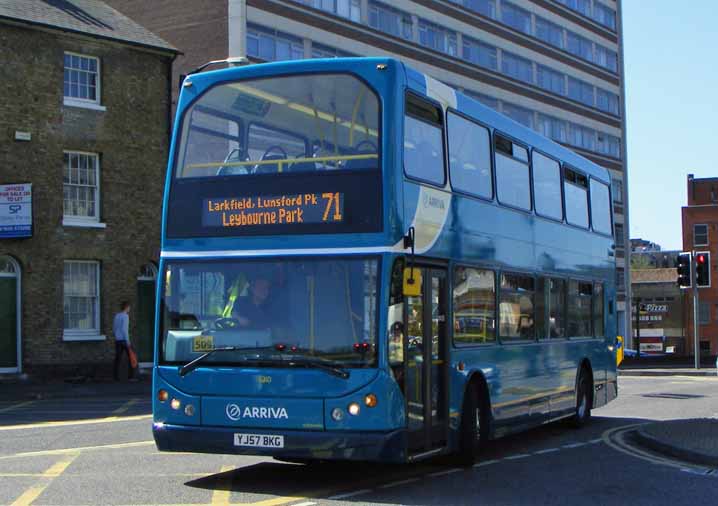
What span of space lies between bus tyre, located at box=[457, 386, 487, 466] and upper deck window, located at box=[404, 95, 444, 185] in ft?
8.08

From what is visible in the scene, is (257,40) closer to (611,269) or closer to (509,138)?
(611,269)

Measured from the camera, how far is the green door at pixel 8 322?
92.0ft

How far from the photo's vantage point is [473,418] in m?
12.3

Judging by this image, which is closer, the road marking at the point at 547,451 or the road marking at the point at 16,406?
the road marking at the point at 547,451

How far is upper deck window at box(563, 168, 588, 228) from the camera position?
1656 cm

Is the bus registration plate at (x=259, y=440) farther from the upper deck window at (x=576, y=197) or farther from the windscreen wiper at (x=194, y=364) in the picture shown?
the upper deck window at (x=576, y=197)

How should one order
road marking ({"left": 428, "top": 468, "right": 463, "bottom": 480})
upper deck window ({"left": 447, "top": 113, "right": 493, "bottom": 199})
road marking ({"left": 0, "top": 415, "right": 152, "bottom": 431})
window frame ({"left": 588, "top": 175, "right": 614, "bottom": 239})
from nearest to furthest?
road marking ({"left": 428, "top": 468, "right": 463, "bottom": 480}) → upper deck window ({"left": 447, "top": 113, "right": 493, "bottom": 199}) → road marking ({"left": 0, "top": 415, "right": 152, "bottom": 431}) → window frame ({"left": 588, "top": 175, "right": 614, "bottom": 239})

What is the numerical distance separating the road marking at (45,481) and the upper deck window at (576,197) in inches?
310

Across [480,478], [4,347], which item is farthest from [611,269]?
[4,347]

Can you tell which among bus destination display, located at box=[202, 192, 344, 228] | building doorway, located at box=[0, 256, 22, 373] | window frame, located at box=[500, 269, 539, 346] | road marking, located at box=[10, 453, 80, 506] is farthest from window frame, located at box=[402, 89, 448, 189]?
building doorway, located at box=[0, 256, 22, 373]

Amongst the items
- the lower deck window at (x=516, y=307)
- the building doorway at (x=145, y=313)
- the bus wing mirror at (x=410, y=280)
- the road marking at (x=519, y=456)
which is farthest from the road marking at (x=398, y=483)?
the building doorway at (x=145, y=313)

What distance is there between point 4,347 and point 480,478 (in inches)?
763

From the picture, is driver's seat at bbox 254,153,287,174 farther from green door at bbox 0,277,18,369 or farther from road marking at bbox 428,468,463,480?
green door at bbox 0,277,18,369

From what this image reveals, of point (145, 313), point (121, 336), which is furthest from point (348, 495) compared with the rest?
point (145, 313)
